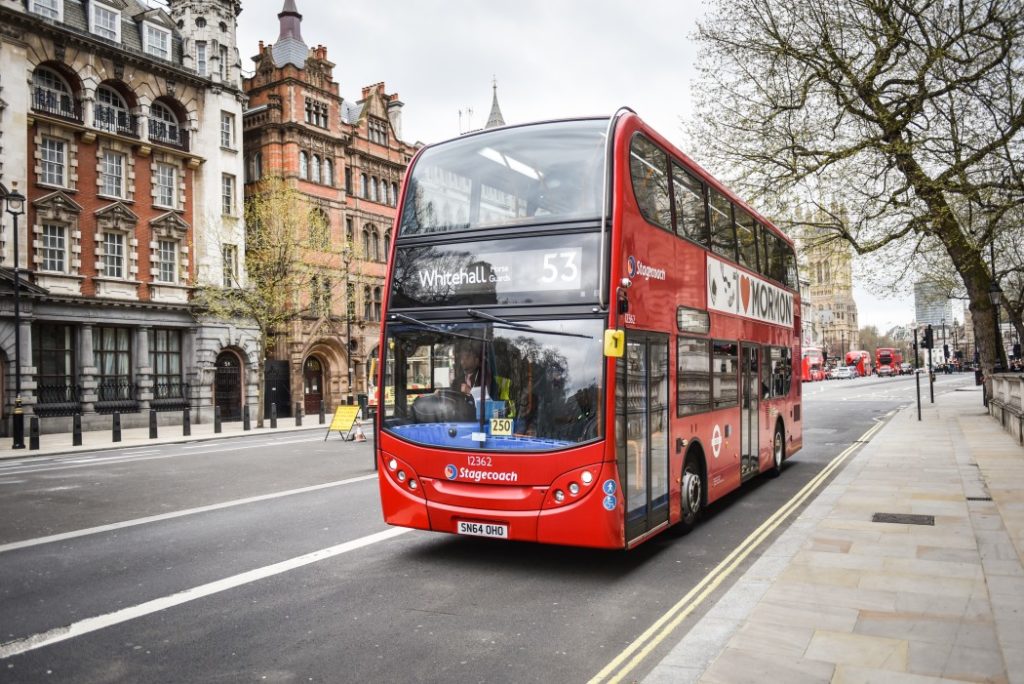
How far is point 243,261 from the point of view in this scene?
3575 centimetres

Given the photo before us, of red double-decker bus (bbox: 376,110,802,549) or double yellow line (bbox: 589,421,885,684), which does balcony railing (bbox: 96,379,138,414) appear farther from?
double yellow line (bbox: 589,421,885,684)

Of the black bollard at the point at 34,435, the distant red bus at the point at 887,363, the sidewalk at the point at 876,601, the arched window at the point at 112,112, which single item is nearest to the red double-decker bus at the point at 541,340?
the sidewalk at the point at 876,601

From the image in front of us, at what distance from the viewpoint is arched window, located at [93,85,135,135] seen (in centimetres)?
3070

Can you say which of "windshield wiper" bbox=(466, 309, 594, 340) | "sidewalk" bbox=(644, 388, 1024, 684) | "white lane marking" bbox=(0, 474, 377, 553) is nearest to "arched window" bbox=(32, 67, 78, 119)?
"white lane marking" bbox=(0, 474, 377, 553)

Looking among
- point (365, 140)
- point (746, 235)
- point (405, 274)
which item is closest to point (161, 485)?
point (405, 274)

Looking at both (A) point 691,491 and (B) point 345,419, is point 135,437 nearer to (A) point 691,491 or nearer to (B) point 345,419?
(B) point 345,419

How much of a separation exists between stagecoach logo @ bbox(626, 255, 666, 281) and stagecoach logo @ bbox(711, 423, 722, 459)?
255 centimetres

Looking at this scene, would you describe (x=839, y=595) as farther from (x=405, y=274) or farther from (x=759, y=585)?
(x=405, y=274)

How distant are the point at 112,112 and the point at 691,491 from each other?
3160 cm

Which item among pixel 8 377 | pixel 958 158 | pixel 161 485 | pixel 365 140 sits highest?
pixel 365 140

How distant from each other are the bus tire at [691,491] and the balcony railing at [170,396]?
28.2 metres

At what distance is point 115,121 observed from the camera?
31.3 metres

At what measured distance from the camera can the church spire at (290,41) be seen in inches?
1690

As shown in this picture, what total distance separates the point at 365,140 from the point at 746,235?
1520 inches
